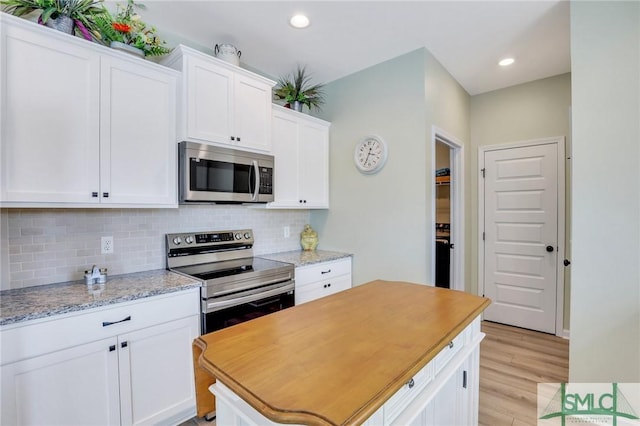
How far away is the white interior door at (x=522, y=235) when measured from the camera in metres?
3.42

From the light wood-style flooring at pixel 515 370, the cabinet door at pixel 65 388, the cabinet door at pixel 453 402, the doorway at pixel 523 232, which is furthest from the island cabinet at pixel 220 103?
the doorway at pixel 523 232

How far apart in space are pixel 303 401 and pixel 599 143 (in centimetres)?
245

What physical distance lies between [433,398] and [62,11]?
280 cm

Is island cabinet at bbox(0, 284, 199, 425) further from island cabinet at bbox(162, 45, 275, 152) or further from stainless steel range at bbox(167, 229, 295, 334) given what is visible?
island cabinet at bbox(162, 45, 275, 152)

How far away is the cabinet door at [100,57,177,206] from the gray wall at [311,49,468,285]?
1.78 m

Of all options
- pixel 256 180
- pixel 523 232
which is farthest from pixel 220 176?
pixel 523 232

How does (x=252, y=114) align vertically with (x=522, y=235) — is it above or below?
above

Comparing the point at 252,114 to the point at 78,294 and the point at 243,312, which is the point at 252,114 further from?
the point at 78,294

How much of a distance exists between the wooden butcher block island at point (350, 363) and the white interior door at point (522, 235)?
2508 mm

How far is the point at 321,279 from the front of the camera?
2961mm

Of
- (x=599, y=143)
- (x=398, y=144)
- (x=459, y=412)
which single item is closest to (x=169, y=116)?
(x=398, y=144)

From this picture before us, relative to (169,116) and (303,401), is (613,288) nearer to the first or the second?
(303,401)

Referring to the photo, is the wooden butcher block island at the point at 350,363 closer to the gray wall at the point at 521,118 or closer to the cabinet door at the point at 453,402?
the cabinet door at the point at 453,402

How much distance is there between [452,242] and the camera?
12.0ft
